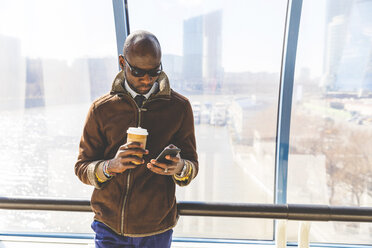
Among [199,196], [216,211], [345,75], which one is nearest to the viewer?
[216,211]

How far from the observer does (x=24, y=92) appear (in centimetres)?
289

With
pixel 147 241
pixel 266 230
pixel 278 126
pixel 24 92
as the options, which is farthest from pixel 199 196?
pixel 24 92

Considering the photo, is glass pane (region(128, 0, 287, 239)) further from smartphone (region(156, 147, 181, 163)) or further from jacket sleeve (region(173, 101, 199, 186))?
smartphone (region(156, 147, 181, 163))

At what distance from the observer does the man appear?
1.34 m

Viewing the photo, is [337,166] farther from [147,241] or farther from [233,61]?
[147,241]

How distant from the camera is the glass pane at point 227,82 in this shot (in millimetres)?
2742

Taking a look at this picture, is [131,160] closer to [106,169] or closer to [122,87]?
[106,169]

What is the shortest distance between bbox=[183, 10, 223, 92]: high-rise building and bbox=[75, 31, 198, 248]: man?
1418 mm

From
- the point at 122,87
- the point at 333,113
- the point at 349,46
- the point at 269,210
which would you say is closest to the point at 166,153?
the point at 122,87

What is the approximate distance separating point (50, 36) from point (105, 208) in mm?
2004

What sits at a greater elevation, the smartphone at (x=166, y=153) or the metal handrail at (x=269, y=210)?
the smartphone at (x=166, y=153)

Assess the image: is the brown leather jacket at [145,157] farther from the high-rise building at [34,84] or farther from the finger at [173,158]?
the high-rise building at [34,84]

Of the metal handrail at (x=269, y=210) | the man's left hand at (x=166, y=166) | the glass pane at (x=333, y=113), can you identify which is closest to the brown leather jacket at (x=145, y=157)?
the man's left hand at (x=166, y=166)

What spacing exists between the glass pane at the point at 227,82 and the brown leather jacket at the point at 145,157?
1436mm
